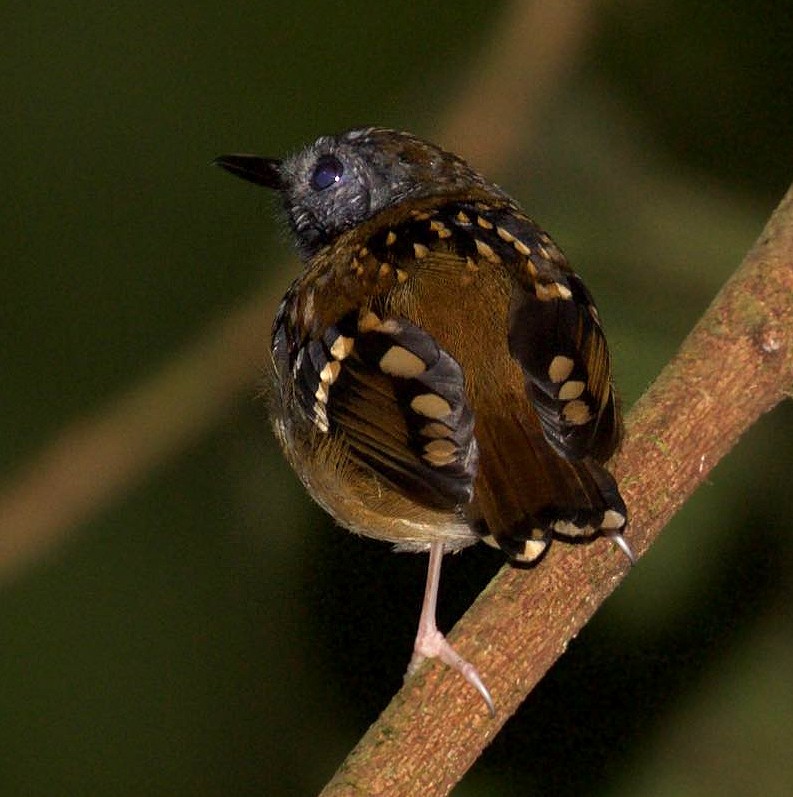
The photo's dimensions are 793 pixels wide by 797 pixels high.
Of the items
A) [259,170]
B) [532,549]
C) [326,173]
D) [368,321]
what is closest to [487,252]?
[368,321]

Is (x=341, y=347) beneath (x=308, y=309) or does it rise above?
above

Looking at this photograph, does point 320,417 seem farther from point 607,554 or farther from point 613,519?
point 613,519

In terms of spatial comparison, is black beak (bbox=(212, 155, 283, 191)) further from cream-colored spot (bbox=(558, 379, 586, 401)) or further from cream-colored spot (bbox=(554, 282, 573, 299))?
cream-colored spot (bbox=(558, 379, 586, 401))

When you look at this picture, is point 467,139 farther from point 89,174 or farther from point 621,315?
point 89,174

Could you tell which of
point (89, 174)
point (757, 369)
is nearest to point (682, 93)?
point (89, 174)

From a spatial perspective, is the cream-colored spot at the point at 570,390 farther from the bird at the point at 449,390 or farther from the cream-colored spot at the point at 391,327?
the cream-colored spot at the point at 391,327

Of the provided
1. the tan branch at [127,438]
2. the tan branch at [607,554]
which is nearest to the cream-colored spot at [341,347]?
the tan branch at [607,554]

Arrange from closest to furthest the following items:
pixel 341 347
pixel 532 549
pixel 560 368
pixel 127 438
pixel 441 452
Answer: pixel 532 549 → pixel 441 452 → pixel 560 368 → pixel 341 347 → pixel 127 438

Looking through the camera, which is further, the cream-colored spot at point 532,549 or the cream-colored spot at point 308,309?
the cream-colored spot at point 308,309
